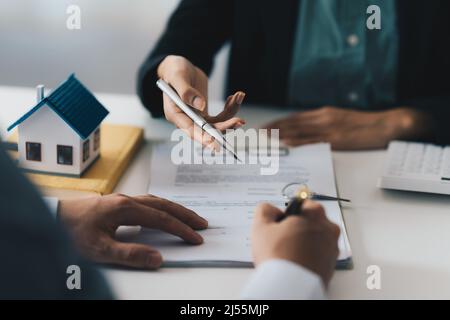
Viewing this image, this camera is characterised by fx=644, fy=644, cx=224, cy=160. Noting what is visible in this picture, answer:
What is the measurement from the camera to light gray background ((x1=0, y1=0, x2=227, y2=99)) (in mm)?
1827

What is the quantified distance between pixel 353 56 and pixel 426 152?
0.39 meters

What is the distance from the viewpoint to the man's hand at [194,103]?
74 centimetres

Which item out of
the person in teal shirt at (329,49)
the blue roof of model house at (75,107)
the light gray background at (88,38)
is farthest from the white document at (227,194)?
the light gray background at (88,38)

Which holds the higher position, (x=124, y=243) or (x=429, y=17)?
(x=429, y=17)

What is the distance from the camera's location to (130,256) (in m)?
0.67

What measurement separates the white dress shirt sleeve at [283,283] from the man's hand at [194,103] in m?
0.20

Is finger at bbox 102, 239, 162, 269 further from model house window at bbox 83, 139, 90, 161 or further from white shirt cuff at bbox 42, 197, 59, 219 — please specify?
model house window at bbox 83, 139, 90, 161

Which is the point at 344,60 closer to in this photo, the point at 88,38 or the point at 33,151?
the point at 33,151

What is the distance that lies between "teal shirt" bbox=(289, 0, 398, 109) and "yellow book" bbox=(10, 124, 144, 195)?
0.40 m

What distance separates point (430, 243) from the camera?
768 mm

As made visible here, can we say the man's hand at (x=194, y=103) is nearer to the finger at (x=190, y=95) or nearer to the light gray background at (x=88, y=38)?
the finger at (x=190, y=95)

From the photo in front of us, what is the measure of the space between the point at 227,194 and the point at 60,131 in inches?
9.1

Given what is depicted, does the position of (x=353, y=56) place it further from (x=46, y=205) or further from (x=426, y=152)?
(x=46, y=205)
